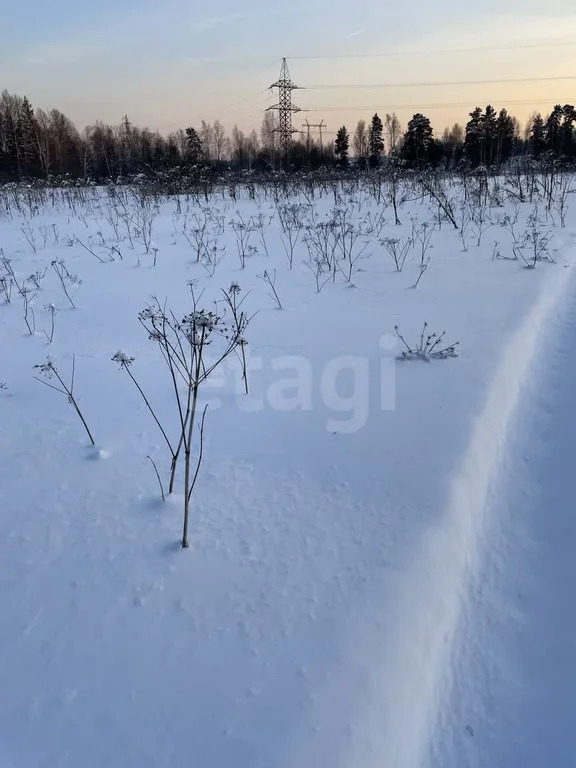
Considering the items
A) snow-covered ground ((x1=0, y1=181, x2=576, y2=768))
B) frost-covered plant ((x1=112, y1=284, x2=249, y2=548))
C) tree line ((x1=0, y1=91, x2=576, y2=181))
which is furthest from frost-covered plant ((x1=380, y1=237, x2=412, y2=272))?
tree line ((x1=0, y1=91, x2=576, y2=181))

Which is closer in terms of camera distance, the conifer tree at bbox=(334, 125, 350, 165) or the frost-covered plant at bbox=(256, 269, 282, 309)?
the frost-covered plant at bbox=(256, 269, 282, 309)

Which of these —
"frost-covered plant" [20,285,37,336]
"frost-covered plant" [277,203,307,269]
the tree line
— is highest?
the tree line

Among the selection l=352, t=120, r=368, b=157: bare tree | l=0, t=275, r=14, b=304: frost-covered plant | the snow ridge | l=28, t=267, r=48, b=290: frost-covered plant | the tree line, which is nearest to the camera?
the snow ridge

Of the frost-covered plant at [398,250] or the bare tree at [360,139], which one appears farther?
the bare tree at [360,139]

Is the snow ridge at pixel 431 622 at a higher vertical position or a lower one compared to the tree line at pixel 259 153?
lower

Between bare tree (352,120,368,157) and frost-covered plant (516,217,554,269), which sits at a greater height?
bare tree (352,120,368,157)

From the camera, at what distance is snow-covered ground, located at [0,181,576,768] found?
1417 millimetres

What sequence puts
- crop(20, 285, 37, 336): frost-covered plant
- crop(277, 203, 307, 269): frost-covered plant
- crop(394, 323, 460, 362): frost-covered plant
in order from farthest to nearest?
1. crop(277, 203, 307, 269): frost-covered plant
2. crop(20, 285, 37, 336): frost-covered plant
3. crop(394, 323, 460, 362): frost-covered plant

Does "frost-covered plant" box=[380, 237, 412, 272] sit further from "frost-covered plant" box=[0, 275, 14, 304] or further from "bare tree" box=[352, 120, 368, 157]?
"bare tree" box=[352, 120, 368, 157]

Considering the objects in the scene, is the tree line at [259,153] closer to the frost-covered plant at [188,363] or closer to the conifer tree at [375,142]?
the conifer tree at [375,142]

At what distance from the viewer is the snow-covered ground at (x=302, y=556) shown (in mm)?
1417

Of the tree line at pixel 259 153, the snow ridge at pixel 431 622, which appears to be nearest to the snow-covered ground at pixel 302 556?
the snow ridge at pixel 431 622

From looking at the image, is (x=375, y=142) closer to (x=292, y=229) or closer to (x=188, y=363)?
(x=292, y=229)

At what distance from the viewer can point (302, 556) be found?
6.39 ft
